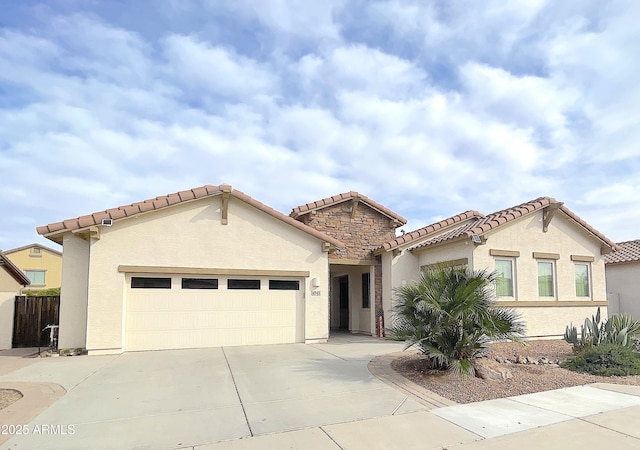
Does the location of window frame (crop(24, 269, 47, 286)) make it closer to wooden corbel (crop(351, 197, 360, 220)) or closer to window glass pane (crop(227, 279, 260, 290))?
window glass pane (crop(227, 279, 260, 290))

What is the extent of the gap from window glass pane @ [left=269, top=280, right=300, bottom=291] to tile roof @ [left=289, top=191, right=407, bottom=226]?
3.10m

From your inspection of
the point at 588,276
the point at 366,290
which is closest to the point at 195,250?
the point at 366,290

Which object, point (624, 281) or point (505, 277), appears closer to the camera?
point (505, 277)

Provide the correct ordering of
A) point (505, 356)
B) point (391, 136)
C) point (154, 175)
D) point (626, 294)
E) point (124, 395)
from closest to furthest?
point (124, 395) → point (505, 356) → point (391, 136) → point (154, 175) → point (626, 294)

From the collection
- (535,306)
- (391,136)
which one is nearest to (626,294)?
(535,306)

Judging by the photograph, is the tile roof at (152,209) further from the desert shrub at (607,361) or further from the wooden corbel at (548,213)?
the wooden corbel at (548,213)

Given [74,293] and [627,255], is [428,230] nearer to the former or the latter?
[627,255]

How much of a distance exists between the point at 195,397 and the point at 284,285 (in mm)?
7200

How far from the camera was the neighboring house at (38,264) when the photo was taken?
3640 cm

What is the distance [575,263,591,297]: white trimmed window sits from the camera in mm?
16766

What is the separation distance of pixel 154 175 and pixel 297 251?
753cm

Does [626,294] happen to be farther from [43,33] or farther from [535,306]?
[43,33]

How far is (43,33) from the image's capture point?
1014cm

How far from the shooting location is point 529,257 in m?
15.6
